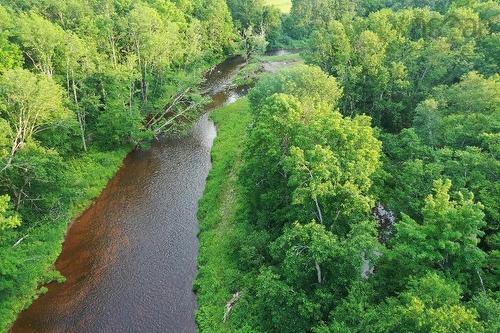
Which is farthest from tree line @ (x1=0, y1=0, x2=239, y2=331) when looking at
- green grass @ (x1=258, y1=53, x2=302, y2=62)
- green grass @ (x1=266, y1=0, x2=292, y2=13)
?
green grass @ (x1=266, y1=0, x2=292, y2=13)

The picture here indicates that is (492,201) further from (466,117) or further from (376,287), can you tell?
(466,117)

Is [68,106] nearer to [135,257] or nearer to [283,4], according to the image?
[135,257]

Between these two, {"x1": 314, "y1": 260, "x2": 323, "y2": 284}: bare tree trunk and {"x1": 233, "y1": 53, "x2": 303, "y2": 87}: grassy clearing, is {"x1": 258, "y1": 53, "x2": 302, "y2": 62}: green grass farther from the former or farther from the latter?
{"x1": 314, "y1": 260, "x2": 323, "y2": 284}: bare tree trunk

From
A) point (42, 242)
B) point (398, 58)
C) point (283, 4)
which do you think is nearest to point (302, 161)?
point (42, 242)

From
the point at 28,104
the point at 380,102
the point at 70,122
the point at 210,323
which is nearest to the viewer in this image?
the point at 210,323

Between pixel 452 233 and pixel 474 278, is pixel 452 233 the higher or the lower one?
the higher one

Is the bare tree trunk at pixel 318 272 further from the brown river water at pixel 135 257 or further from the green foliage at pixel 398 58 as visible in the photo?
the green foliage at pixel 398 58

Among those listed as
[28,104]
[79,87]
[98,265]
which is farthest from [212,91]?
[98,265]

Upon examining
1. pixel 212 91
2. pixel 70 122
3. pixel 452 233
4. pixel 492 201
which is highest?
pixel 70 122
